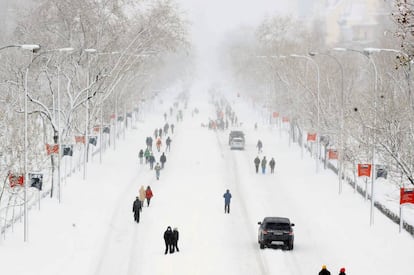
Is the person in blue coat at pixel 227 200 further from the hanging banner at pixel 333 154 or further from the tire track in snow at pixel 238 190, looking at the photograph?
the hanging banner at pixel 333 154

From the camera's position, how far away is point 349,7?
154 metres

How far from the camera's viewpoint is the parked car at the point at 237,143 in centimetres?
7138

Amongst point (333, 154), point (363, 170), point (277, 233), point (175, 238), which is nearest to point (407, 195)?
point (277, 233)

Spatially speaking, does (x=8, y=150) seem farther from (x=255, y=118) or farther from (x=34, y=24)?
(x=255, y=118)

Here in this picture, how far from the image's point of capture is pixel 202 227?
1471 inches

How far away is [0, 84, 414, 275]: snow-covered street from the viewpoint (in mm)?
30078

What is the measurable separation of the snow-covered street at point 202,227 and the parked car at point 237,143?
9.65m

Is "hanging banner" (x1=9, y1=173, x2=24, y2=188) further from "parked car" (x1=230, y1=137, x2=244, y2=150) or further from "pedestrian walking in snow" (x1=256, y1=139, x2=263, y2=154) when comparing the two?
"parked car" (x1=230, y1=137, x2=244, y2=150)

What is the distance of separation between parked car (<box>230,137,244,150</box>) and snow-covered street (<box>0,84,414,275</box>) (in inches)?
380

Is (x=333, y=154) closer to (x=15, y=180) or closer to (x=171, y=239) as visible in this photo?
(x=171, y=239)

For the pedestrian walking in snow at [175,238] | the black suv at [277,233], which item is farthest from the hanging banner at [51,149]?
the black suv at [277,233]

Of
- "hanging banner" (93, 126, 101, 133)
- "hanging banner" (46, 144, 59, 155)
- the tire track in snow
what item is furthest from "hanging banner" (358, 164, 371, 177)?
"hanging banner" (93, 126, 101, 133)

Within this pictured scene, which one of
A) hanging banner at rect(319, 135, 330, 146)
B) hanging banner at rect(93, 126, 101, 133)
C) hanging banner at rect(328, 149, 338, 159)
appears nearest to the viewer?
hanging banner at rect(328, 149, 338, 159)

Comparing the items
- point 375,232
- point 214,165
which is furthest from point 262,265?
point 214,165
